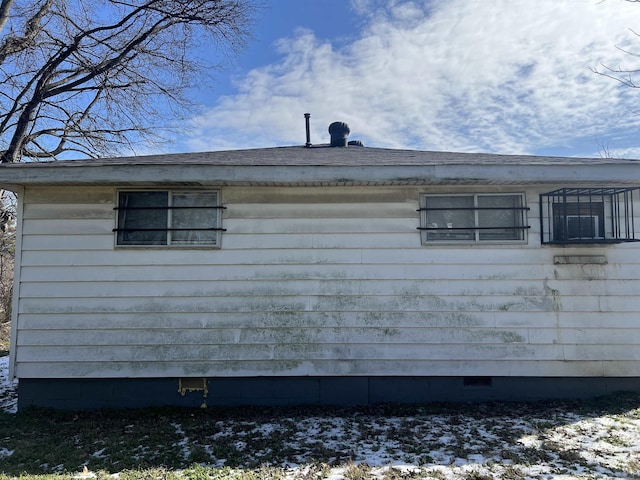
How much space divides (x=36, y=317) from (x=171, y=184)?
2241 millimetres

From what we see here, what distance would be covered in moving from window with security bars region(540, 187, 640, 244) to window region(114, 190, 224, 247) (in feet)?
13.2

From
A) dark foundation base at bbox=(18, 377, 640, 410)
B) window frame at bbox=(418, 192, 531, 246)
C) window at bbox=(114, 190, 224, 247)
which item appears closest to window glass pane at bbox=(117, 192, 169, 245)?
window at bbox=(114, 190, 224, 247)

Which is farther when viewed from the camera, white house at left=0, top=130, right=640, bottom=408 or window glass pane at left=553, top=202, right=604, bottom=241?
window glass pane at left=553, top=202, right=604, bottom=241

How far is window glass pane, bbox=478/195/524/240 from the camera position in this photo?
192 inches

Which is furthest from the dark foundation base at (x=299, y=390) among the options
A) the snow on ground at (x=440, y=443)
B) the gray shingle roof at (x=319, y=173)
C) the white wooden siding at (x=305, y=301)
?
the gray shingle roof at (x=319, y=173)

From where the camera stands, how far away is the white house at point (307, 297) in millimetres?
4730

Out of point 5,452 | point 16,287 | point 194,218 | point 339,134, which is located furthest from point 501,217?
point 16,287

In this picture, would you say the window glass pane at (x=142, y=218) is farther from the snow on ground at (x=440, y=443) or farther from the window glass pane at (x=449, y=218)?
the window glass pane at (x=449, y=218)

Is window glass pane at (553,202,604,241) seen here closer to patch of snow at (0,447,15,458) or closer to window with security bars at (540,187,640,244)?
window with security bars at (540,187,640,244)

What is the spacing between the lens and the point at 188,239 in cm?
484

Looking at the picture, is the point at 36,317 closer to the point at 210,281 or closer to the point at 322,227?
the point at 210,281

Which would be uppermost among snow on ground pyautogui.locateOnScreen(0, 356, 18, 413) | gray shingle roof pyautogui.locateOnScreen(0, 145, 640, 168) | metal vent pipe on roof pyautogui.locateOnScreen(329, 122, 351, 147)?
metal vent pipe on roof pyautogui.locateOnScreen(329, 122, 351, 147)

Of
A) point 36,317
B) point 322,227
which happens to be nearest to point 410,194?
point 322,227

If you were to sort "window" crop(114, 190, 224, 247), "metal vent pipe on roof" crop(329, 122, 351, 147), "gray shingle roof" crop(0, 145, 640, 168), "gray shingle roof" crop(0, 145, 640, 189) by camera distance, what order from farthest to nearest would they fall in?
"metal vent pipe on roof" crop(329, 122, 351, 147), "window" crop(114, 190, 224, 247), "gray shingle roof" crop(0, 145, 640, 168), "gray shingle roof" crop(0, 145, 640, 189)
